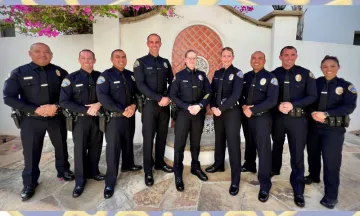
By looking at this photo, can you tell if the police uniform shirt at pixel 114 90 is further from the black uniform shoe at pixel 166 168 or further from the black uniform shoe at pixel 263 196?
the black uniform shoe at pixel 263 196

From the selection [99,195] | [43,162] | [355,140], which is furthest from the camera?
[355,140]

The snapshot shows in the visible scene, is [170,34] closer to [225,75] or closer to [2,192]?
[225,75]

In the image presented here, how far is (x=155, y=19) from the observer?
4.93 m

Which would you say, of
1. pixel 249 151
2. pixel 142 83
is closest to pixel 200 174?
pixel 249 151

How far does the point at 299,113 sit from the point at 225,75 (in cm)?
106

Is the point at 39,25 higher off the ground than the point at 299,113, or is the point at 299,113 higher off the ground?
the point at 39,25

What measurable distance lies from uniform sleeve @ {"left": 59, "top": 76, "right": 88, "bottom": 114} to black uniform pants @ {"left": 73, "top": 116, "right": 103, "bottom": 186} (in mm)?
176

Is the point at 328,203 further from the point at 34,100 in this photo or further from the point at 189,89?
the point at 34,100

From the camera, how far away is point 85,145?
338 cm

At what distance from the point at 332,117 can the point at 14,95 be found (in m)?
3.96

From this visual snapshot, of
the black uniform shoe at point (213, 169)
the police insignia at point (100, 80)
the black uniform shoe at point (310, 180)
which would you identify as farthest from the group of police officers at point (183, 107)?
the black uniform shoe at point (213, 169)

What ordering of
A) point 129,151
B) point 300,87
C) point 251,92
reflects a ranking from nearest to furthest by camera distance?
point 300,87 < point 251,92 < point 129,151

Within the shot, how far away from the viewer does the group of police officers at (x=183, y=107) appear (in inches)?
120

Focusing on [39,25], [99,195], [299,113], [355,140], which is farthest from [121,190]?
[355,140]
